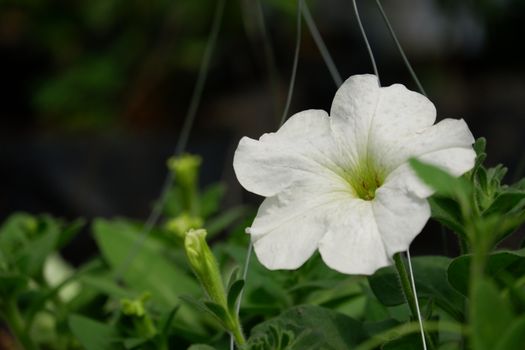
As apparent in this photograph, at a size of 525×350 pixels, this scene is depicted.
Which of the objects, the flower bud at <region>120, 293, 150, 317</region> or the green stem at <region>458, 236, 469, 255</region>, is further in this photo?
the flower bud at <region>120, 293, 150, 317</region>

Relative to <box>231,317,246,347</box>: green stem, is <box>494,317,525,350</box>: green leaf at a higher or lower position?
higher

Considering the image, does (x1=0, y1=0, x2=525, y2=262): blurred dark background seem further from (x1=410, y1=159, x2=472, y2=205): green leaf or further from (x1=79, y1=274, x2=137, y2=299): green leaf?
(x1=410, y1=159, x2=472, y2=205): green leaf

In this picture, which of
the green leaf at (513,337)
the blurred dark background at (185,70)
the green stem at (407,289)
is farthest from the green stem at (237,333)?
the blurred dark background at (185,70)

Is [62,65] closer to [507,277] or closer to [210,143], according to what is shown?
[210,143]

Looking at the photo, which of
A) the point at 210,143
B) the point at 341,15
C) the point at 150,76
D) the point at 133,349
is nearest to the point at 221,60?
the point at 150,76

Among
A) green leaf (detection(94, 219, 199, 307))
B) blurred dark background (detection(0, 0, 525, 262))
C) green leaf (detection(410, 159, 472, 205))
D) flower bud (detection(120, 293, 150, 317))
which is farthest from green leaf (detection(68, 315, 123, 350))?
blurred dark background (detection(0, 0, 525, 262))

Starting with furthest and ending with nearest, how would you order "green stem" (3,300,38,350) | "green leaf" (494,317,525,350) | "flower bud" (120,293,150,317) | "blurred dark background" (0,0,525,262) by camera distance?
"blurred dark background" (0,0,525,262), "green stem" (3,300,38,350), "flower bud" (120,293,150,317), "green leaf" (494,317,525,350)
